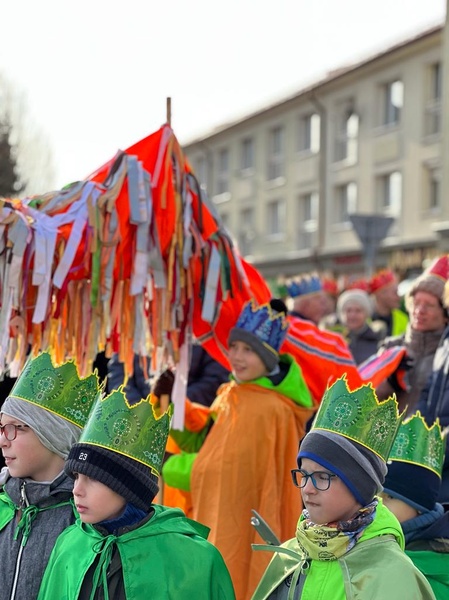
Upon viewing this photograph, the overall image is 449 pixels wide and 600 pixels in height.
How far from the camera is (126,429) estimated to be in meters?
3.22

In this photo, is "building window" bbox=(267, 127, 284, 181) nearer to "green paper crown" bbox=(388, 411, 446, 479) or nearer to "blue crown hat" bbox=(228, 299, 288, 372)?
"blue crown hat" bbox=(228, 299, 288, 372)

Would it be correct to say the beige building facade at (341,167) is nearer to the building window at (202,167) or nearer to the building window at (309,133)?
the building window at (309,133)

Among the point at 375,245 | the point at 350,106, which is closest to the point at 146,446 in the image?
the point at 375,245

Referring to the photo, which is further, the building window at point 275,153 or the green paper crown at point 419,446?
the building window at point 275,153

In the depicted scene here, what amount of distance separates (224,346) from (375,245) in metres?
7.41

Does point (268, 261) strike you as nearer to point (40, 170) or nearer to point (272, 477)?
point (40, 170)

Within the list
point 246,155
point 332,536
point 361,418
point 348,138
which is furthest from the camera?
point 246,155

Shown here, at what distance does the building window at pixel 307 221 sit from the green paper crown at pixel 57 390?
26286 mm

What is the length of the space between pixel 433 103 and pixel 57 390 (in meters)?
21.9

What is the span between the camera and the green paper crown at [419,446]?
380 cm

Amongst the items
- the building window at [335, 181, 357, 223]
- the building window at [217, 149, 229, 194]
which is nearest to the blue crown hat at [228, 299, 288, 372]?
the building window at [335, 181, 357, 223]

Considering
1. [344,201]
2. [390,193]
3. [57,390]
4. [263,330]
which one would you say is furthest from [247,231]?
[57,390]

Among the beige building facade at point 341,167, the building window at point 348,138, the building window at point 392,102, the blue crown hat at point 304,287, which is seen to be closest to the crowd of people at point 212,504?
the blue crown hat at point 304,287

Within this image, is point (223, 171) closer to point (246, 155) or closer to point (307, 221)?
point (246, 155)
